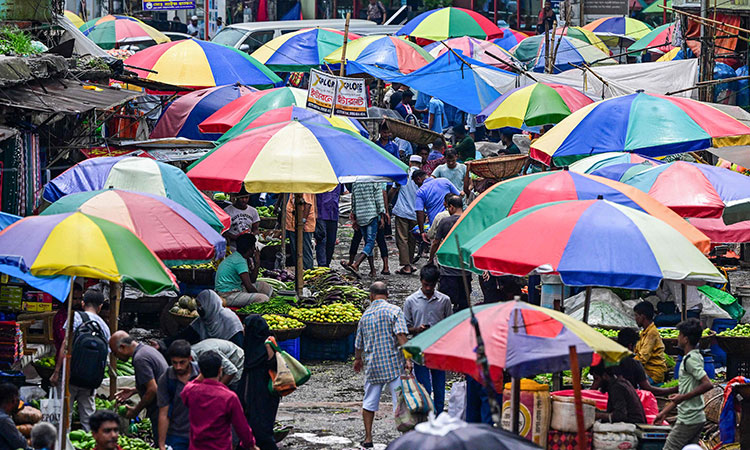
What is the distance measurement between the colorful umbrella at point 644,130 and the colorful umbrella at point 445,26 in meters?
14.1

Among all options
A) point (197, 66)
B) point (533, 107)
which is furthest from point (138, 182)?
point (197, 66)

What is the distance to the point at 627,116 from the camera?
1155cm

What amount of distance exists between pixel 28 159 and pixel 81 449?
506cm

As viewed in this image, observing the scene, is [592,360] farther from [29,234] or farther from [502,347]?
[29,234]

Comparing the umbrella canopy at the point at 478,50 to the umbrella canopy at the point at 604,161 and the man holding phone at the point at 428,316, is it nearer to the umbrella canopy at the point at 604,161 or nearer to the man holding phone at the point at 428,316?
the umbrella canopy at the point at 604,161

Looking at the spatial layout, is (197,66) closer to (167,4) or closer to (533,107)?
(533,107)

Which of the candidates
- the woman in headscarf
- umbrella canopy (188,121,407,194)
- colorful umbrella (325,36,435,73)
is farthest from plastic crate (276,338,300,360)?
colorful umbrella (325,36,435,73)

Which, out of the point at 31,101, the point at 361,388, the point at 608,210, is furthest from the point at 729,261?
the point at 31,101

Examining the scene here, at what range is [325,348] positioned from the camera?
11.7 meters

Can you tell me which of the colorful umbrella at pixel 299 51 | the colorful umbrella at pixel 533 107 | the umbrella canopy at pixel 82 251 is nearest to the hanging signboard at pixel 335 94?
the colorful umbrella at pixel 533 107

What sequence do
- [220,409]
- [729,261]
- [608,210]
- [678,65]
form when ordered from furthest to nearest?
[678,65] < [729,261] < [608,210] < [220,409]

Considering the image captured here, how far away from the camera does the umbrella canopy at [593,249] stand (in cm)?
735

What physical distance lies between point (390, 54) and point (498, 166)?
6.44 metres

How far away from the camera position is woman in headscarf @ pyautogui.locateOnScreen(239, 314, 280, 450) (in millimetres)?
8461
